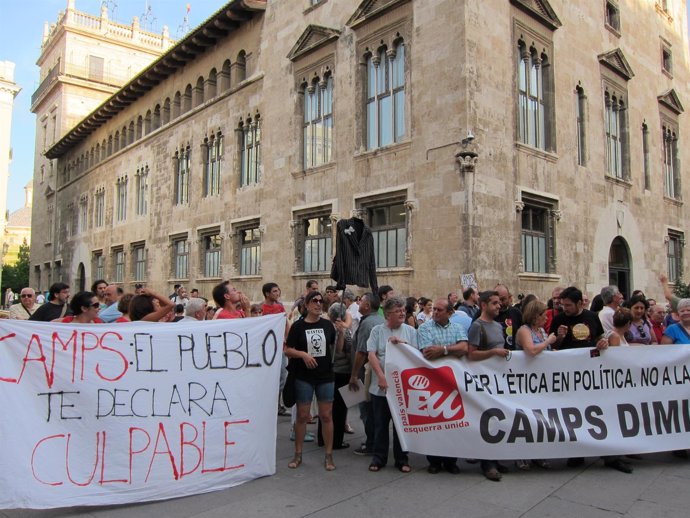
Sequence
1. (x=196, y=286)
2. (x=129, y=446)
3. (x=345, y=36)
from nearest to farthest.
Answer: (x=129, y=446) → (x=345, y=36) → (x=196, y=286)

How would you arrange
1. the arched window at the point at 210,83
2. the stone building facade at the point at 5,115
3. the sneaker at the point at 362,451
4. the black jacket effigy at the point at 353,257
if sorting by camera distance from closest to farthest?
the sneaker at the point at 362,451 → the black jacket effigy at the point at 353,257 → the arched window at the point at 210,83 → the stone building facade at the point at 5,115

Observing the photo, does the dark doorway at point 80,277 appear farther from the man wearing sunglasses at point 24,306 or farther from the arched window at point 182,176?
the man wearing sunglasses at point 24,306

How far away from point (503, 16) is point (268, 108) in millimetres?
8581

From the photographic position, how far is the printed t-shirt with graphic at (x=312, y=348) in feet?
19.7

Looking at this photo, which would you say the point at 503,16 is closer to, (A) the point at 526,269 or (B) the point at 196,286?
(A) the point at 526,269

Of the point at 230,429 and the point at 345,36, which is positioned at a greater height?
the point at 345,36

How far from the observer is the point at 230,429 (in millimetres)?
5469

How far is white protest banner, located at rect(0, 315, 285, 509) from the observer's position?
4703mm

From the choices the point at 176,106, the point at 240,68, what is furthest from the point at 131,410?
the point at 176,106

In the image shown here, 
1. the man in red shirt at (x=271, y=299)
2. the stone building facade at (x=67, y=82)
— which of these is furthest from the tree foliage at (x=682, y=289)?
the stone building facade at (x=67, y=82)

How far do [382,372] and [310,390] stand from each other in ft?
2.67

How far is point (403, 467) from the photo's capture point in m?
5.89

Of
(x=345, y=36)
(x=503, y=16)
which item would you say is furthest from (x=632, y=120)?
(x=345, y=36)

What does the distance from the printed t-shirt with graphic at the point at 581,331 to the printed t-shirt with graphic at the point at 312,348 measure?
2613 mm
